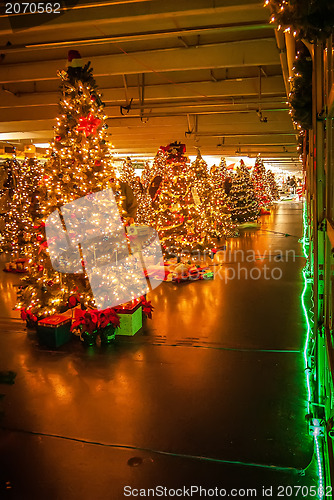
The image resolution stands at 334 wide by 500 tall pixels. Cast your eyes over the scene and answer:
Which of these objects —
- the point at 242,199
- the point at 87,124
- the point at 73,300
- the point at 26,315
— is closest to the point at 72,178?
the point at 87,124

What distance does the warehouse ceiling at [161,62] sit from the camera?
186 inches

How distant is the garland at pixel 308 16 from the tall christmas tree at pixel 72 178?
4083 mm

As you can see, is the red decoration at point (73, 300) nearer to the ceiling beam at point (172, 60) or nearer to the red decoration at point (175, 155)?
the ceiling beam at point (172, 60)

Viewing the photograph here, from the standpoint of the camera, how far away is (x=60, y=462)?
2941 millimetres

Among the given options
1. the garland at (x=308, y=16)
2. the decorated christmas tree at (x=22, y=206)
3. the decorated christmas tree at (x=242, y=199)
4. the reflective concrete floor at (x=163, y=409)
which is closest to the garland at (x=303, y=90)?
the garland at (x=308, y=16)

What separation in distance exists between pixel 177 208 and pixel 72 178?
3.86m

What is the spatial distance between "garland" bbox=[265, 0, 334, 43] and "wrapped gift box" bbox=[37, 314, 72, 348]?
4289 millimetres

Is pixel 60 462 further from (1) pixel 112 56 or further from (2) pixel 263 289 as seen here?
(1) pixel 112 56

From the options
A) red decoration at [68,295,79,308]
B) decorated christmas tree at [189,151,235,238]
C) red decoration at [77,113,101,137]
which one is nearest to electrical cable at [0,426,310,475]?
red decoration at [68,295,79,308]

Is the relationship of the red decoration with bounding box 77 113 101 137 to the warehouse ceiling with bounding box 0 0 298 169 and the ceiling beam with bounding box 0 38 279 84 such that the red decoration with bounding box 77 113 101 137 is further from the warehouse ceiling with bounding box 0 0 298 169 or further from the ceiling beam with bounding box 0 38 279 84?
the ceiling beam with bounding box 0 38 279 84

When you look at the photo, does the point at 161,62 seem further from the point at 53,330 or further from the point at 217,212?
the point at 217,212

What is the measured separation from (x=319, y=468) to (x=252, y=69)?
21.9 ft

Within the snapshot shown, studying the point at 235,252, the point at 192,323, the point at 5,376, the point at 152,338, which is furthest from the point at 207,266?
the point at 5,376

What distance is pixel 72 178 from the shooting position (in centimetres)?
554
